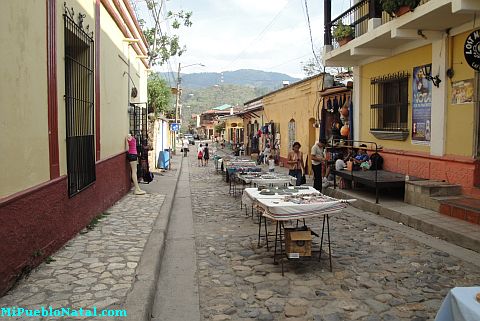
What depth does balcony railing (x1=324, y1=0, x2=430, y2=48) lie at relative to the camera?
1075 centimetres

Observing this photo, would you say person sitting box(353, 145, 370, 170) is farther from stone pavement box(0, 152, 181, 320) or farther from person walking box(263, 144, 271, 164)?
person walking box(263, 144, 271, 164)

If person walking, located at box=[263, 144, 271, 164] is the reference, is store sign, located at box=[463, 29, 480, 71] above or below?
above

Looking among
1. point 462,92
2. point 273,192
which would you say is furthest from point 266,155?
point 273,192

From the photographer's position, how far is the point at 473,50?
792cm

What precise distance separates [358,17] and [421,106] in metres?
4.15

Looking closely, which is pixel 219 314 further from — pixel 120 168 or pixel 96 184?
pixel 120 168

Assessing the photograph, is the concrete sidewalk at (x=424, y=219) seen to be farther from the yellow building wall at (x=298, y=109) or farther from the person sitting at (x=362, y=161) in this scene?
the yellow building wall at (x=298, y=109)

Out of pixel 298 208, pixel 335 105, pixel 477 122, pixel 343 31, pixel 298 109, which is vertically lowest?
pixel 298 208

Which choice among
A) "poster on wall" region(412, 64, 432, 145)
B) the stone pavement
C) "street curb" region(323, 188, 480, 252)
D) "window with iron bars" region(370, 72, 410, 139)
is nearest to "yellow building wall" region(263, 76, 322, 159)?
"window with iron bars" region(370, 72, 410, 139)

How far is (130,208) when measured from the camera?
32.4ft

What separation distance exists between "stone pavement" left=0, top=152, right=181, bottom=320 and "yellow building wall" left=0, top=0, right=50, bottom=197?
1049mm

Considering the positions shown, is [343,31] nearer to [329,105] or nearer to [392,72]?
[392,72]

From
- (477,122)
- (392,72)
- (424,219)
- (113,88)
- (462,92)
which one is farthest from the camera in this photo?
(392,72)

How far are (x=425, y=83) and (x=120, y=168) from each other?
781cm
